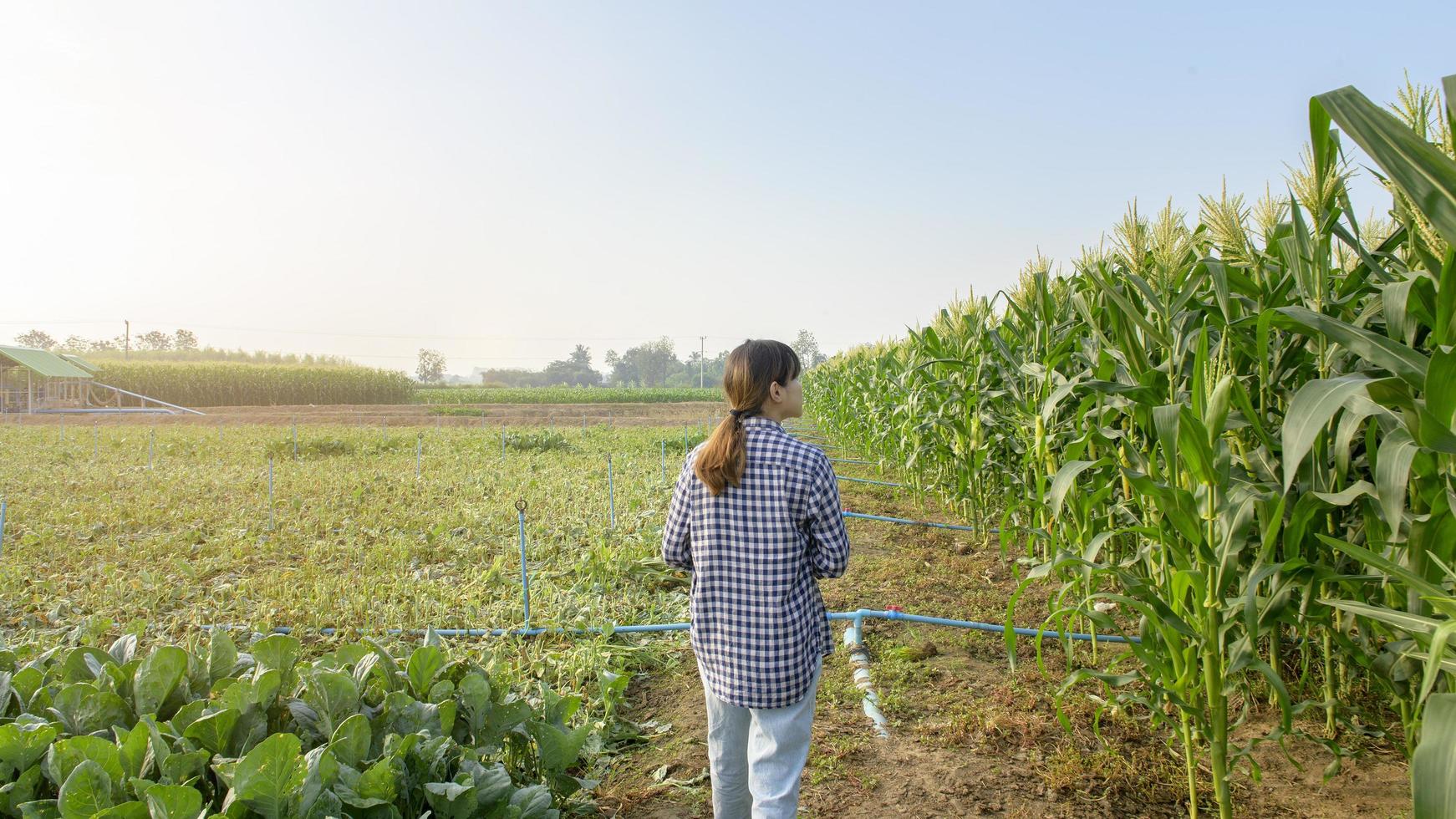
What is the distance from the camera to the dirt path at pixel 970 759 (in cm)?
243

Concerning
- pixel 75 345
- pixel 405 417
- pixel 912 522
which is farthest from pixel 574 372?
pixel 912 522

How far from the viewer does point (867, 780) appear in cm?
262

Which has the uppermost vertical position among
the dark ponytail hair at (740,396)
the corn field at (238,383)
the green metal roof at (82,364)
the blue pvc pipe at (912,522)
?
the green metal roof at (82,364)

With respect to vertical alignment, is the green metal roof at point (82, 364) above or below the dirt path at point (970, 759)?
above

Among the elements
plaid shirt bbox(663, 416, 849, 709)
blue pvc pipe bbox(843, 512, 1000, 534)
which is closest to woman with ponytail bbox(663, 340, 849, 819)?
plaid shirt bbox(663, 416, 849, 709)

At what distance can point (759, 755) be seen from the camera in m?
1.91

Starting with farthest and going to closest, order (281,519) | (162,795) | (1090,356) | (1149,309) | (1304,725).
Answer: (281,519) < (1090,356) < (1149,309) < (1304,725) < (162,795)

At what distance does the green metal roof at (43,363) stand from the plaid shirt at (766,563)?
3677cm

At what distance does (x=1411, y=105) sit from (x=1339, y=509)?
47.1 inches

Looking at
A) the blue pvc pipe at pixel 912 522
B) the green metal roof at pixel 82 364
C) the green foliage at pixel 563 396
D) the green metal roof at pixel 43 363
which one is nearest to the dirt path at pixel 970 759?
the blue pvc pipe at pixel 912 522

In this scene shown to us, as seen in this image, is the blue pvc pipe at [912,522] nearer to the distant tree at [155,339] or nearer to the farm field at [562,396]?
the farm field at [562,396]

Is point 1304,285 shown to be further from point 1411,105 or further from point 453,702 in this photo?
point 453,702

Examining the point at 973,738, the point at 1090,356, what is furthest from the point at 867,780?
the point at 1090,356

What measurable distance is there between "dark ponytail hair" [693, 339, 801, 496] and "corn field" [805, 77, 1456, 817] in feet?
3.09
